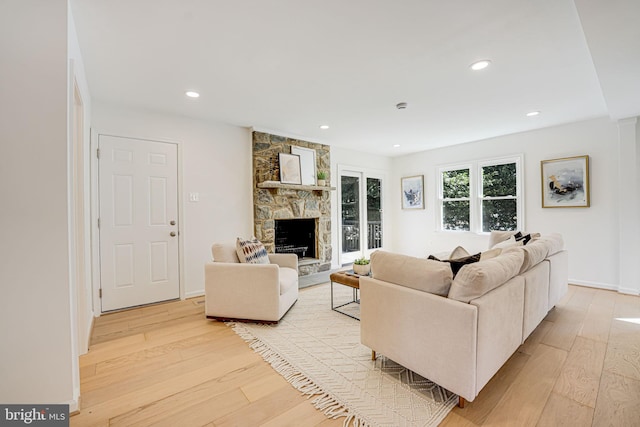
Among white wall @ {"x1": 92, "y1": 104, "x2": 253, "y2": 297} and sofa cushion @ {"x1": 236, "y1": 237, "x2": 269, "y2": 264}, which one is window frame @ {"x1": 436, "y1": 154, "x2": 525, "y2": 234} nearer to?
white wall @ {"x1": 92, "y1": 104, "x2": 253, "y2": 297}

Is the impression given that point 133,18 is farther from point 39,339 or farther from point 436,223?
point 436,223

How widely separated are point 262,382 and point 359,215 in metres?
4.38

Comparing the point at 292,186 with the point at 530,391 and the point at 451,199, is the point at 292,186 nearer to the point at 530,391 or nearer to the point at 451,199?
the point at 451,199

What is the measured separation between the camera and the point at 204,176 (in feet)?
12.5

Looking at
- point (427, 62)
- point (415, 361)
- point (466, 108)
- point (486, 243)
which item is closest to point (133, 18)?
point (427, 62)

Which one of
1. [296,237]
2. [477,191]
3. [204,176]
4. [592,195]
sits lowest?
[296,237]

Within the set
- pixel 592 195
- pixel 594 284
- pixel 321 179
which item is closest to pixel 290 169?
pixel 321 179

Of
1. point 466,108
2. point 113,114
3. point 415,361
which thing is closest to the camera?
point 415,361

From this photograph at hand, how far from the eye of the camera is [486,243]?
16.5 feet

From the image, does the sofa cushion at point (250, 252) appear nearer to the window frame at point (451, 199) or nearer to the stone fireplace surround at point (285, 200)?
the stone fireplace surround at point (285, 200)

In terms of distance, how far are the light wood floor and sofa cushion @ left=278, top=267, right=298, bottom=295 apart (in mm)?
625

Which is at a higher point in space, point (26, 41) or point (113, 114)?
point (113, 114)

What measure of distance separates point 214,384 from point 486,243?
193 inches

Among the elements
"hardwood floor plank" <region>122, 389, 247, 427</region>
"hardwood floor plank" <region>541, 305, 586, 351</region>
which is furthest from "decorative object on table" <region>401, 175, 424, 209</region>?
"hardwood floor plank" <region>122, 389, 247, 427</region>
